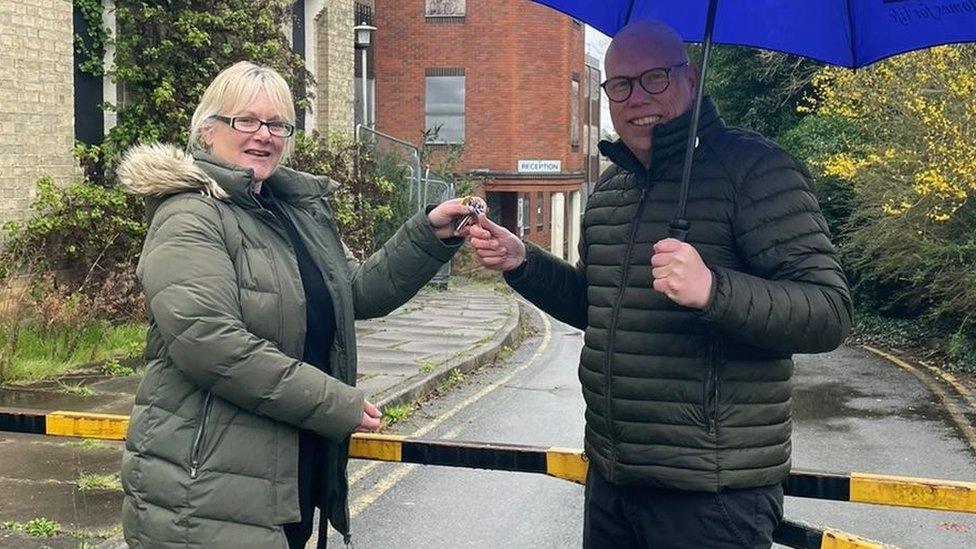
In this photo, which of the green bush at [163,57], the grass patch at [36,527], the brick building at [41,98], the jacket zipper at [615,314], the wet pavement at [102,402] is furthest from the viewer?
the green bush at [163,57]

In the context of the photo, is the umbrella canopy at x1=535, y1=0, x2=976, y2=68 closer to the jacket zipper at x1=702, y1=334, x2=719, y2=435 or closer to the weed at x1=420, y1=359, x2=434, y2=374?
the jacket zipper at x1=702, y1=334, x2=719, y2=435

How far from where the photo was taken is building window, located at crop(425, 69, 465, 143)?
112ft

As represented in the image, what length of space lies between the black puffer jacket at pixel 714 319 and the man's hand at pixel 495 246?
0.39 meters

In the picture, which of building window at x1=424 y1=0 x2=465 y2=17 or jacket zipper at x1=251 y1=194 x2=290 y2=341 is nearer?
jacket zipper at x1=251 y1=194 x2=290 y2=341

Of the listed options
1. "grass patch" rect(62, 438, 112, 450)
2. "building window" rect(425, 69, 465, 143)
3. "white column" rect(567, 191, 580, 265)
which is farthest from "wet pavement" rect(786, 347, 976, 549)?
"white column" rect(567, 191, 580, 265)

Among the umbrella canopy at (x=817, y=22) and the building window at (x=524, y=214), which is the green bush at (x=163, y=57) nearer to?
the umbrella canopy at (x=817, y=22)

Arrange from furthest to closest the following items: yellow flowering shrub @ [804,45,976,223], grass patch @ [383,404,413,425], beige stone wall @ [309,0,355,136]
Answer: beige stone wall @ [309,0,355,136], yellow flowering shrub @ [804,45,976,223], grass patch @ [383,404,413,425]

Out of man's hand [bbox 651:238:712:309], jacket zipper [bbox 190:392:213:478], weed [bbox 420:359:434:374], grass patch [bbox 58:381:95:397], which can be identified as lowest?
weed [bbox 420:359:434:374]

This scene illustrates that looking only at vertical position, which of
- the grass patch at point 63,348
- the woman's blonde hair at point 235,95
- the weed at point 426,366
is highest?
the woman's blonde hair at point 235,95

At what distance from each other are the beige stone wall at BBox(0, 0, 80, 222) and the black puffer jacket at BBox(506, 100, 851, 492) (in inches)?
395

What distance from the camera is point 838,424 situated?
944 centimetres

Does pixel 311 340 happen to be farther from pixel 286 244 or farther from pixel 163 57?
pixel 163 57

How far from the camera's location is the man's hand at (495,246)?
318 centimetres

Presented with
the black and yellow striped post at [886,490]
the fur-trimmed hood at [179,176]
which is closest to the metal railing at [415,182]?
the black and yellow striped post at [886,490]
